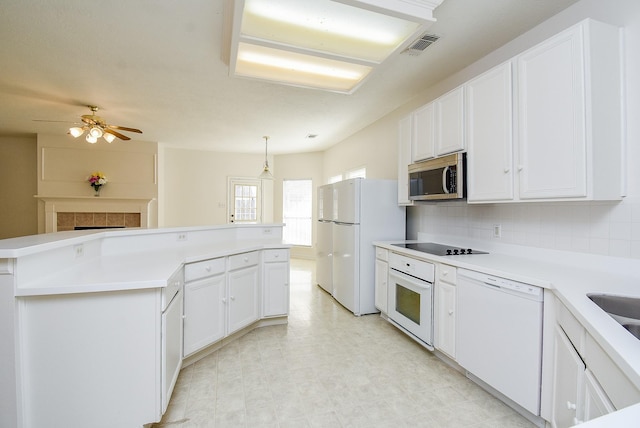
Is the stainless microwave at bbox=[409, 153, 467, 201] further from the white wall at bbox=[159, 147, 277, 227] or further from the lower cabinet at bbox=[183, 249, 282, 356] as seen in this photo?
the white wall at bbox=[159, 147, 277, 227]

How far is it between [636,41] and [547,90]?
0.48 meters

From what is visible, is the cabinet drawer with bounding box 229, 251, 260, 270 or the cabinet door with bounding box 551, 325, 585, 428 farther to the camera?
the cabinet drawer with bounding box 229, 251, 260, 270

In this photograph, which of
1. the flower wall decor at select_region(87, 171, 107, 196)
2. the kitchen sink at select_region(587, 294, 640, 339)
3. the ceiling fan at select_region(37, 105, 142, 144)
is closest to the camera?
the kitchen sink at select_region(587, 294, 640, 339)

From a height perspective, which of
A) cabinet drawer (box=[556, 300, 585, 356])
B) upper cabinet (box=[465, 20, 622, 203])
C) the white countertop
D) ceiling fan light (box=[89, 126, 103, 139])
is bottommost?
cabinet drawer (box=[556, 300, 585, 356])

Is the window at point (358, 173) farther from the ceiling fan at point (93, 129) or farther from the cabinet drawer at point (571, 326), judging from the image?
the cabinet drawer at point (571, 326)

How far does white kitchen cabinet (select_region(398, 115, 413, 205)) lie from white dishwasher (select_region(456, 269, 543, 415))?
1.38 m

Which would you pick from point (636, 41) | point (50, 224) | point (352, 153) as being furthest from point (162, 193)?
point (636, 41)

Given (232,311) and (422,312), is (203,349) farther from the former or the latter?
(422,312)

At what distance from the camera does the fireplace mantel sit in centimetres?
548

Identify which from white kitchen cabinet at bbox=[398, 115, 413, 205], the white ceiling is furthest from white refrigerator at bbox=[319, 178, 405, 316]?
the white ceiling

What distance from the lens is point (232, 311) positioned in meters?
2.71

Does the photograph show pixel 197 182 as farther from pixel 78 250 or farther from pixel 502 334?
pixel 502 334

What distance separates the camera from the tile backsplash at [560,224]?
5.69ft

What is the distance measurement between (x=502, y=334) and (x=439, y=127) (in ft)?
5.86
